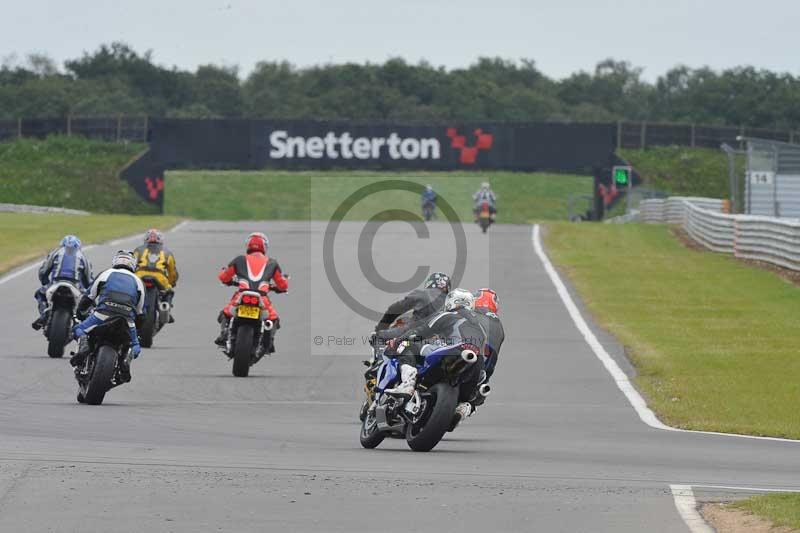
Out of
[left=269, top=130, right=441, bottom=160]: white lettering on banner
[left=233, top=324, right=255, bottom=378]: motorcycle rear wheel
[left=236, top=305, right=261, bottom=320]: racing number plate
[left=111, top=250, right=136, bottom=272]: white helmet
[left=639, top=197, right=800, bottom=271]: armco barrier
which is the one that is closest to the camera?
[left=111, top=250, right=136, bottom=272]: white helmet

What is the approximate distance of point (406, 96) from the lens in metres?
125

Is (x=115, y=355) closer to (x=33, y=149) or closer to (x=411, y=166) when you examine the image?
(x=411, y=166)

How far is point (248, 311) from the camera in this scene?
1916 cm

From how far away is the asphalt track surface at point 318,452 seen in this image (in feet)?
32.7

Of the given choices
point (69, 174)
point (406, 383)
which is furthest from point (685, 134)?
point (406, 383)

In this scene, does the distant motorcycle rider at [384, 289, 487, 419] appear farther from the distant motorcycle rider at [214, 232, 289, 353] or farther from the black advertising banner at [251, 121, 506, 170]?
the black advertising banner at [251, 121, 506, 170]

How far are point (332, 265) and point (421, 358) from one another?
24.3 m

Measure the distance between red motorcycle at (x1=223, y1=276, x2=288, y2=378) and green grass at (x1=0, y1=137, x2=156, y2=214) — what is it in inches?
1759

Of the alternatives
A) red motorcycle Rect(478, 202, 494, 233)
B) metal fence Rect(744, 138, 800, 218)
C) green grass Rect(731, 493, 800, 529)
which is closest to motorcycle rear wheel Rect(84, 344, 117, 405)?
green grass Rect(731, 493, 800, 529)

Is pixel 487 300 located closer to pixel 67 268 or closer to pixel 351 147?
pixel 67 268

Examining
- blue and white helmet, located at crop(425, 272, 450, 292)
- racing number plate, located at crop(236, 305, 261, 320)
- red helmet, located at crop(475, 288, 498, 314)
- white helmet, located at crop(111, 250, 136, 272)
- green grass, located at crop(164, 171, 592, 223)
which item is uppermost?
blue and white helmet, located at crop(425, 272, 450, 292)

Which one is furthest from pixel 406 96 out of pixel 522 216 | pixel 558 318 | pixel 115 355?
pixel 115 355

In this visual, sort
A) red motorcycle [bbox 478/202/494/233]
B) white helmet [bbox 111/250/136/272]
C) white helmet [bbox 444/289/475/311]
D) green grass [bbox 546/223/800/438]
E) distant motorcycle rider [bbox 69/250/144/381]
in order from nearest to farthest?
white helmet [bbox 444/289/475/311]
distant motorcycle rider [bbox 69/250/144/381]
white helmet [bbox 111/250/136/272]
green grass [bbox 546/223/800/438]
red motorcycle [bbox 478/202/494/233]

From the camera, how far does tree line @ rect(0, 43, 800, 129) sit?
11219 centimetres
